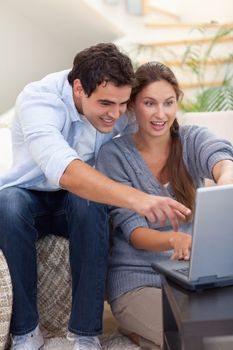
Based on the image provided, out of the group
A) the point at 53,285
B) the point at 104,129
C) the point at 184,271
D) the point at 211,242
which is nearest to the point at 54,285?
the point at 53,285

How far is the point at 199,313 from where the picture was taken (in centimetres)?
110

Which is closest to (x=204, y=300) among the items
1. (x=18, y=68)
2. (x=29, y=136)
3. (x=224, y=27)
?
(x=29, y=136)

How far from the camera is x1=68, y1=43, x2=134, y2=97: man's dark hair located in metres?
1.73

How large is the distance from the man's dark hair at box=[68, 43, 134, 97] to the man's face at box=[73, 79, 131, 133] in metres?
0.02

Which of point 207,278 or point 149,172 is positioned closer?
point 207,278

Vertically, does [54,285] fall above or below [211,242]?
below

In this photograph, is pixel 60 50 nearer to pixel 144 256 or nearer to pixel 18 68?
pixel 18 68

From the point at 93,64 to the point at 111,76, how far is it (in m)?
0.07

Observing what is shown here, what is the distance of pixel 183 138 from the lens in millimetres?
1923

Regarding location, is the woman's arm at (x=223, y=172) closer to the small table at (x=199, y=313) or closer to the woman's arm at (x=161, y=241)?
the woman's arm at (x=161, y=241)

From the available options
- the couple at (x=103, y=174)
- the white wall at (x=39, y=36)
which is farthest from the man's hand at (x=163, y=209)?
the white wall at (x=39, y=36)

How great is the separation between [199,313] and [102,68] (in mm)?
851

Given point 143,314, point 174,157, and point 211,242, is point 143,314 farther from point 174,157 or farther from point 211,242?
point 211,242


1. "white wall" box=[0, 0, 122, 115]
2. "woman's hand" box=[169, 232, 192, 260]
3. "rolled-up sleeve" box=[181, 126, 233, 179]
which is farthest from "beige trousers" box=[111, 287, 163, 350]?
"white wall" box=[0, 0, 122, 115]
